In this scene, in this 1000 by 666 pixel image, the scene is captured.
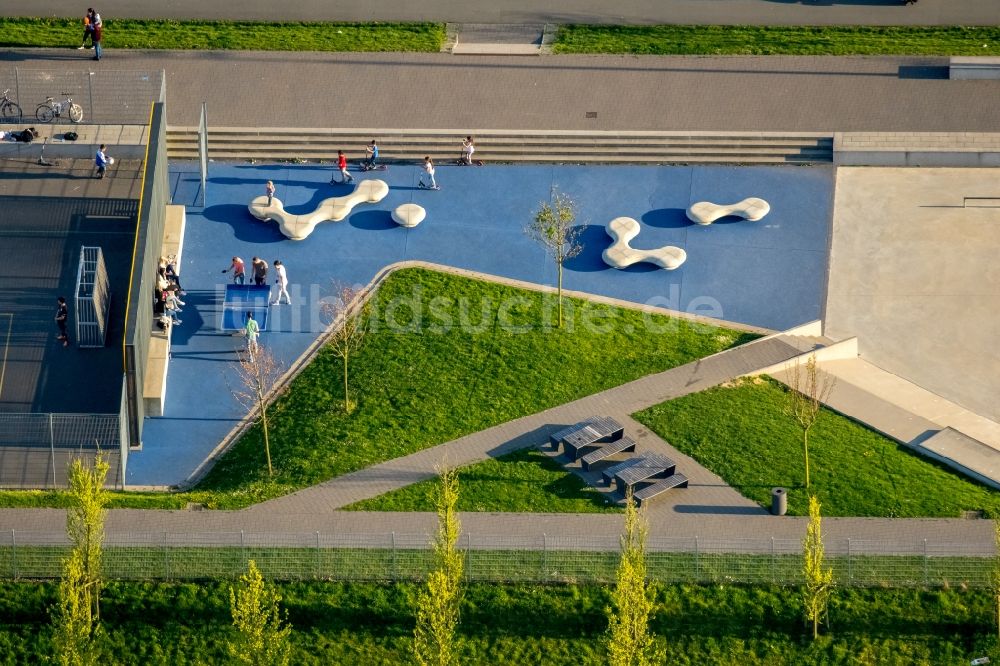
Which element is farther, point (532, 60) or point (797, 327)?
point (532, 60)

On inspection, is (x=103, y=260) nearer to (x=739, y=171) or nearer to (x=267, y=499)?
(x=267, y=499)

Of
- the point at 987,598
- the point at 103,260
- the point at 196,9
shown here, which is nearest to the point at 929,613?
the point at 987,598

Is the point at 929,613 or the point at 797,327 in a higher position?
the point at 797,327

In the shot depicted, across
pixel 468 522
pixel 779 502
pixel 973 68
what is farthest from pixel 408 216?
pixel 973 68

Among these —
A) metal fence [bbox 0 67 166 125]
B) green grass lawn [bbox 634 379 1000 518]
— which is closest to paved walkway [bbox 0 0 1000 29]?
metal fence [bbox 0 67 166 125]

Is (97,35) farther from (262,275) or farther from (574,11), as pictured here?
(574,11)

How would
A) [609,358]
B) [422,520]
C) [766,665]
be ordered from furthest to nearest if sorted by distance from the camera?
[609,358] < [422,520] < [766,665]

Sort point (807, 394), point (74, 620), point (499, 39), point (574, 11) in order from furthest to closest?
point (574, 11)
point (499, 39)
point (807, 394)
point (74, 620)
